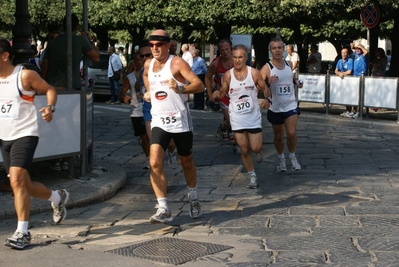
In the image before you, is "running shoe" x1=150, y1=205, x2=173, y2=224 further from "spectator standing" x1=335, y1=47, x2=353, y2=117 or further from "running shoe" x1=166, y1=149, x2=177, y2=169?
"spectator standing" x1=335, y1=47, x2=353, y2=117

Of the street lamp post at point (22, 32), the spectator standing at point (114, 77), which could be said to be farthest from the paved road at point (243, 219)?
the spectator standing at point (114, 77)

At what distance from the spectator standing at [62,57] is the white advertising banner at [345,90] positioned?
389 inches

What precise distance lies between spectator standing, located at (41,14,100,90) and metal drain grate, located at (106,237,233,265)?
368 centimetres

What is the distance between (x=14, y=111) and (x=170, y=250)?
175 centimetres

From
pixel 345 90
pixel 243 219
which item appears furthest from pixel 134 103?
pixel 345 90

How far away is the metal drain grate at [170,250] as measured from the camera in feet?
21.1

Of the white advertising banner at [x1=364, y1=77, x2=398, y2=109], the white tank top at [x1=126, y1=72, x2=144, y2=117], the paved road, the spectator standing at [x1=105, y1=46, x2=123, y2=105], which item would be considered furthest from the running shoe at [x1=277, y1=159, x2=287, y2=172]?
the spectator standing at [x1=105, y1=46, x2=123, y2=105]

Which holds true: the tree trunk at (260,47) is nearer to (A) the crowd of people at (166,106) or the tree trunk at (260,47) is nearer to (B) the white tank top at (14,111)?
(A) the crowd of people at (166,106)

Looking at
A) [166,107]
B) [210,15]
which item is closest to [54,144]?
[166,107]

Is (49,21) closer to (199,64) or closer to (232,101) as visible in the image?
(199,64)

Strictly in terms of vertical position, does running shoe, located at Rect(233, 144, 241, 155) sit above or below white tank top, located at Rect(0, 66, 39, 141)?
below

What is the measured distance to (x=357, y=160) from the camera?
475 inches

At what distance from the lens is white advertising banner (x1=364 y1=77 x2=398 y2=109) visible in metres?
17.8

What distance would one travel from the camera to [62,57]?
10086 millimetres
